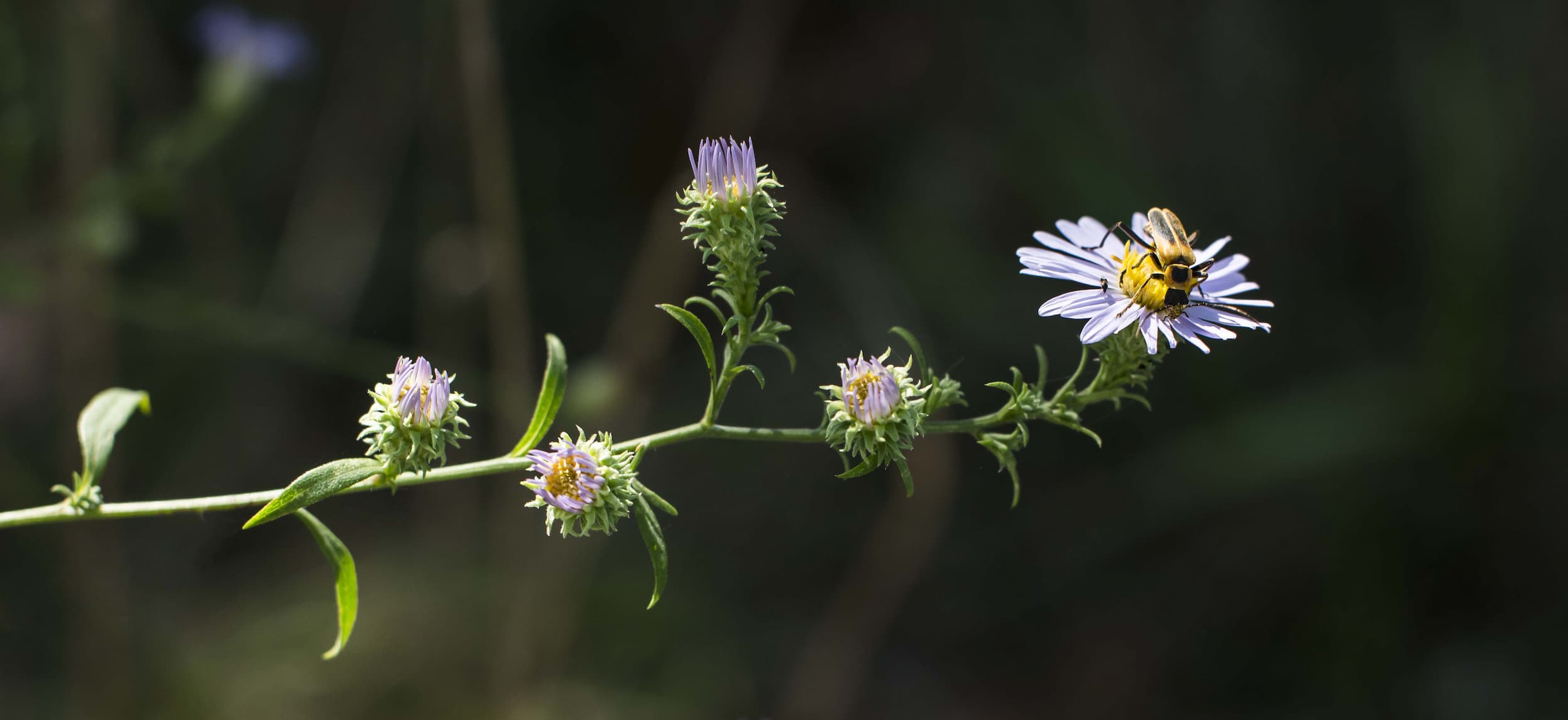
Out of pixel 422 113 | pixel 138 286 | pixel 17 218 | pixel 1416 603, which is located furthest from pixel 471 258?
pixel 1416 603

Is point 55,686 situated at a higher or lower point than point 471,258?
lower

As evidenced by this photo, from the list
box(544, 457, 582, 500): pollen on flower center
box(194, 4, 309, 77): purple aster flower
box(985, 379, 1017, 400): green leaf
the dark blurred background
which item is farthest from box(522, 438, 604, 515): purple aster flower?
box(194, 4, 309, 77): purple aster flower

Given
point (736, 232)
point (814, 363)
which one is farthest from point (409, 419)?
point (814, 363)

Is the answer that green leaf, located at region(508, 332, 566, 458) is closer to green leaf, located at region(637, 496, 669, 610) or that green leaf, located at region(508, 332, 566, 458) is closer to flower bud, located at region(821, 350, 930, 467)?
green leaf, located at region(637, 496, 669, 610)

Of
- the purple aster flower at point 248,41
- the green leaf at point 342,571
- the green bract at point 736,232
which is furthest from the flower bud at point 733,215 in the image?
the purple aster flower at point 248,41

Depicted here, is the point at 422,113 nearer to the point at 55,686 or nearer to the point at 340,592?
the point at 55,686

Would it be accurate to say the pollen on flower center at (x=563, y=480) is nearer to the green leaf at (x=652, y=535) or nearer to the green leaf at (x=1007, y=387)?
the green leaf at (x=652, y=535)

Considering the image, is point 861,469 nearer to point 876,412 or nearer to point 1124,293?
point 876,412
